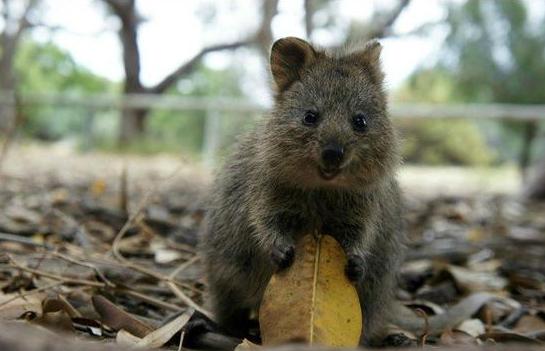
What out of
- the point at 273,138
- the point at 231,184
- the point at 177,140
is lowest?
the point at 177,140

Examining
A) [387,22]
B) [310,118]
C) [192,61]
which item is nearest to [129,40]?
[192,61]

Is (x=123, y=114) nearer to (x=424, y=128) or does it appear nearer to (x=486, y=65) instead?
(x=424, y=128)

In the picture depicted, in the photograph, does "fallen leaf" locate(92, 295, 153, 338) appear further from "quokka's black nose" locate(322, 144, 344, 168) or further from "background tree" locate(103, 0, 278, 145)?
"background tree" locate(103, 0, 278, 145)

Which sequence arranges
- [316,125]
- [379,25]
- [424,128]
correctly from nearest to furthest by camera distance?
[316,125] < [379,25] < [424,128]

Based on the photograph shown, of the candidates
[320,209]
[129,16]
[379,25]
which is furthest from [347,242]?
[129,16]

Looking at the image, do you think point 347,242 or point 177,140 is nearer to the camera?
point 347,242

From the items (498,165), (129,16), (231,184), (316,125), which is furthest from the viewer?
(498,165)

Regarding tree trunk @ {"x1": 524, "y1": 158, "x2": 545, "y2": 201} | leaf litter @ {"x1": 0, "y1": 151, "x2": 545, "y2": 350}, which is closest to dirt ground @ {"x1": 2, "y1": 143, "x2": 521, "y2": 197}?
leaf litter @ {"x1": 0, "y1": 151, "x2": 545, "y2": 350}
